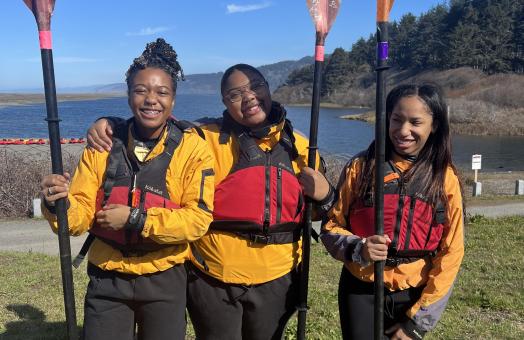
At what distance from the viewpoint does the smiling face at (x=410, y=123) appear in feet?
9.28

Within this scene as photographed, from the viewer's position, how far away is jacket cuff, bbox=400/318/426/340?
2844mm

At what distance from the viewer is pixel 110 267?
2.84m

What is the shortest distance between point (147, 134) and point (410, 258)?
1.68 m

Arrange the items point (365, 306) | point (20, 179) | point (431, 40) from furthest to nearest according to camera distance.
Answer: point (431, 40), point (20, 179), point (365, 306)

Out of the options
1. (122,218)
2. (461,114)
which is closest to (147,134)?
(122,218)

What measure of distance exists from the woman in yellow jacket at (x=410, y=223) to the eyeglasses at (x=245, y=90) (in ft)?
2.47

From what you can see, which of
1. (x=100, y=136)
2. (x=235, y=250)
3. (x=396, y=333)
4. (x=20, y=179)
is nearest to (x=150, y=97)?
(x=100, y=136)

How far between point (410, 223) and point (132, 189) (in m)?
1.57

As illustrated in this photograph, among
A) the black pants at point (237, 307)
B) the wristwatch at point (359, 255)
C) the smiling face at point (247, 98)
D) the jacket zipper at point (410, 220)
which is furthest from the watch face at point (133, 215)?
the jacket zipper at point (410, 220)

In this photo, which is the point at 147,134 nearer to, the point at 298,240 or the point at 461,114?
the point at 298,240

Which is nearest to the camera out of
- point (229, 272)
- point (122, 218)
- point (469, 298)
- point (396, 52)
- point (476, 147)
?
point (122, 218)

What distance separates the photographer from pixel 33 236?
31.1 ft

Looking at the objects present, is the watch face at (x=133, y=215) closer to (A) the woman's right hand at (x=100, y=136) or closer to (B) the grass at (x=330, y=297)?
(A) the woman's right hand at (x=100, y=136)

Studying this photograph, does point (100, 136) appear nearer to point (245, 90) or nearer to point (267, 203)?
point (245, 90)
